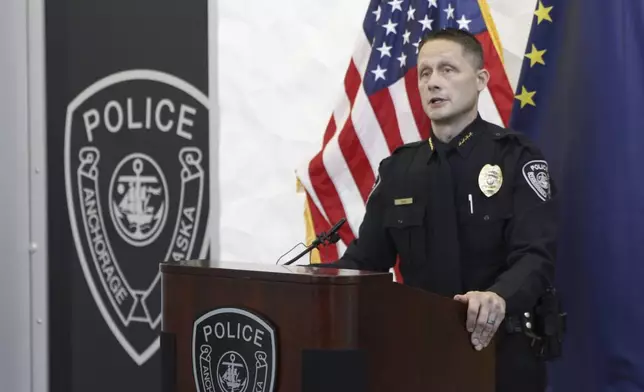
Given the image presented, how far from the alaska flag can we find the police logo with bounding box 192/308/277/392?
100cm

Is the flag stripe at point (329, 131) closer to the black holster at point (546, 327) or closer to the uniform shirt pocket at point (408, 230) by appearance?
the uniform shirt pocket at point (408, 230)

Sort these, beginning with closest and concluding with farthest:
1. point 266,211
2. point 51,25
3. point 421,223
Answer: point 421,223 < point 266,211 < point 51,25

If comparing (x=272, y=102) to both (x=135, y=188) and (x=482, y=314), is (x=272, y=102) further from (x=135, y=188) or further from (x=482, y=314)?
(x=482, y=314)

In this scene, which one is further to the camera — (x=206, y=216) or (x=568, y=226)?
(x=206, y=216)

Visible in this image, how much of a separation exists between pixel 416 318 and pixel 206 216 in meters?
1.92

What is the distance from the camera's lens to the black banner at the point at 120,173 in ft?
10.1

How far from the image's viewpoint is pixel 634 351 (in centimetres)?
179

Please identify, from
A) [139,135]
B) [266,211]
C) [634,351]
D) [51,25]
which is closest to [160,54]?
[139,135]

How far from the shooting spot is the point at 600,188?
1863mm

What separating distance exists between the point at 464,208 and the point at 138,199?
1.84 metres

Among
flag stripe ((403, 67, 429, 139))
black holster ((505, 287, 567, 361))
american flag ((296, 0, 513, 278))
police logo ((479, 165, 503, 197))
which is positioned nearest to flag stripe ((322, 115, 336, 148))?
american flag ((296, 0, 513, 278))

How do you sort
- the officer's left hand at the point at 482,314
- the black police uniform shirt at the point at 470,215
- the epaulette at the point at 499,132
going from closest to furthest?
1. the officer's left hand at the point at 482,314
2. the black police uniform shirt at the point at 470,215
3. the epaulette at the point at 499,132

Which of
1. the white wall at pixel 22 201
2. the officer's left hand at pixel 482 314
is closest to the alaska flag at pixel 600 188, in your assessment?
the officer's left hand at pixel 482 314

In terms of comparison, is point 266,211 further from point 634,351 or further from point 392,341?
point 392,341
